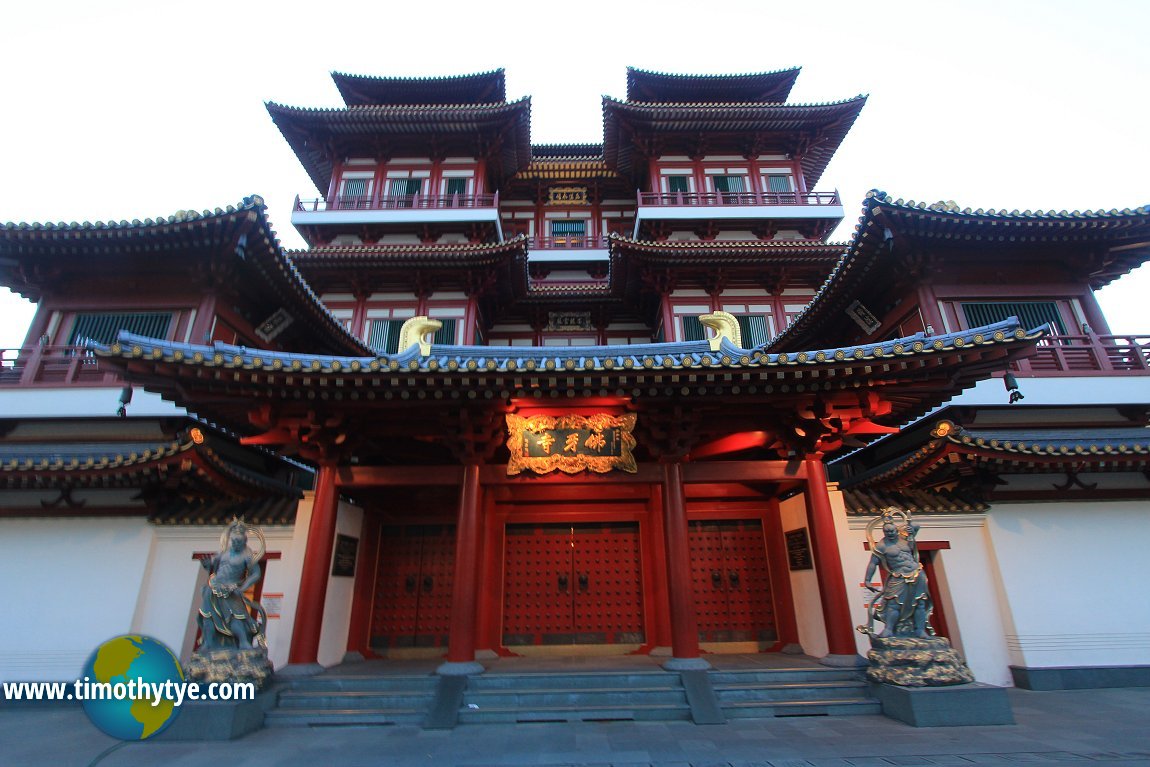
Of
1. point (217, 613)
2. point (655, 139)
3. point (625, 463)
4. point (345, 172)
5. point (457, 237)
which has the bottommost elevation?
point (217, 613)

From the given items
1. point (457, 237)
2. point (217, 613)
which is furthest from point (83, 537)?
point (457, 237)

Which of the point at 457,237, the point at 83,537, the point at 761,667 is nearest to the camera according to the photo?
the point at 761,667

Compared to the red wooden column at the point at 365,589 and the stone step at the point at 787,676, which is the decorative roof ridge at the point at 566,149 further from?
the stone step at the point at 787,676

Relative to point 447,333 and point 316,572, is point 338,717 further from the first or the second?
point 447,333

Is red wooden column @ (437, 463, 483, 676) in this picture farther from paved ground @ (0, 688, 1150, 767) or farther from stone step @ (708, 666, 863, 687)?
stone step @ (708, 666, 863, 687)

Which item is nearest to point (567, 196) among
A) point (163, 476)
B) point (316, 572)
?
point (163, 476)

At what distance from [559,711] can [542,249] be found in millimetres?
20008

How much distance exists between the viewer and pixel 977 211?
11.0m

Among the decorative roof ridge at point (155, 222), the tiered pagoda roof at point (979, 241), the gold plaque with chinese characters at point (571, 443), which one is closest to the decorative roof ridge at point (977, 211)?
the tiered pagoda roof at point (979, 241)

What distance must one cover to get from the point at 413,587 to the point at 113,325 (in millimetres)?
9359

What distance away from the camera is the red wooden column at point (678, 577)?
7688mm

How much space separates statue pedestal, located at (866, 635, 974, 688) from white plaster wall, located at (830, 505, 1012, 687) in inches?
69.0

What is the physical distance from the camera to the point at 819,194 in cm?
2117

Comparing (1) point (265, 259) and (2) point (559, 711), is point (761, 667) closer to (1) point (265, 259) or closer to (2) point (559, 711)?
(2) point (559, 711)
